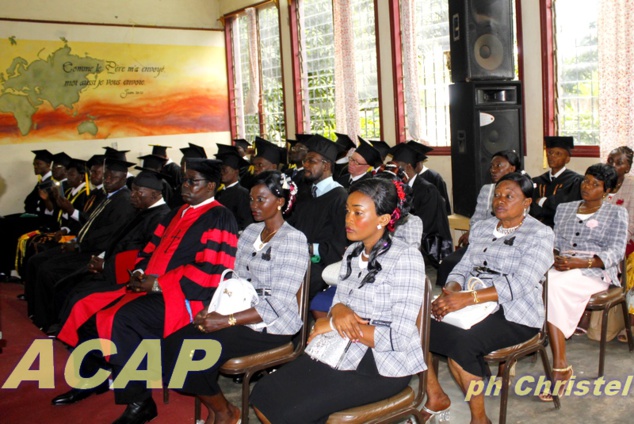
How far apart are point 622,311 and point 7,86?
8909 mm

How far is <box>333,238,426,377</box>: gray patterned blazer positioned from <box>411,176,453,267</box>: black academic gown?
300cm

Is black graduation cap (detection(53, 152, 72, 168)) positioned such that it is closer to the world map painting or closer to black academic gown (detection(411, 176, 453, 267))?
the world map painting

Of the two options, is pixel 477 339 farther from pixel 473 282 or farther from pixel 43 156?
pixel 43 156

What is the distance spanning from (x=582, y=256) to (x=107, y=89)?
8700 mm

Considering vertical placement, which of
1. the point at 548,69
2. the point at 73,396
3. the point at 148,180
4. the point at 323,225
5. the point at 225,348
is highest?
the point at 548,69

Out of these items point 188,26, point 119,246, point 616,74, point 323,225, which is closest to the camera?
point 323,225

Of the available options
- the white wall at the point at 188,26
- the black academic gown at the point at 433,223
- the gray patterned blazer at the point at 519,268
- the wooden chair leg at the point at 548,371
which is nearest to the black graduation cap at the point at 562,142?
the black academic gown at the point at 433,223

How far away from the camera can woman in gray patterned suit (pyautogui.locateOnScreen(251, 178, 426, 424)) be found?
7.39 ft

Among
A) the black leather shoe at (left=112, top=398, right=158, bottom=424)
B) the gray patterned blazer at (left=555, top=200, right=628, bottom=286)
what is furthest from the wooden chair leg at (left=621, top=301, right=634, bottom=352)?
the black leather shoe at (left=112, top=398, right=158, bottom=424)

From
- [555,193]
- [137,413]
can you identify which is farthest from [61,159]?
[555,193]

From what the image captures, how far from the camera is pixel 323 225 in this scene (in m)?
4.19

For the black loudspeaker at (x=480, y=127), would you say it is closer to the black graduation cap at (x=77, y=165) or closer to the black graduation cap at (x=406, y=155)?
the black graduation cap at (x=406, y=155)

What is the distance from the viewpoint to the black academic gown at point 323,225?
3.97m

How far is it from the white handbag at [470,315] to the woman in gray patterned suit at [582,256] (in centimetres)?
80
